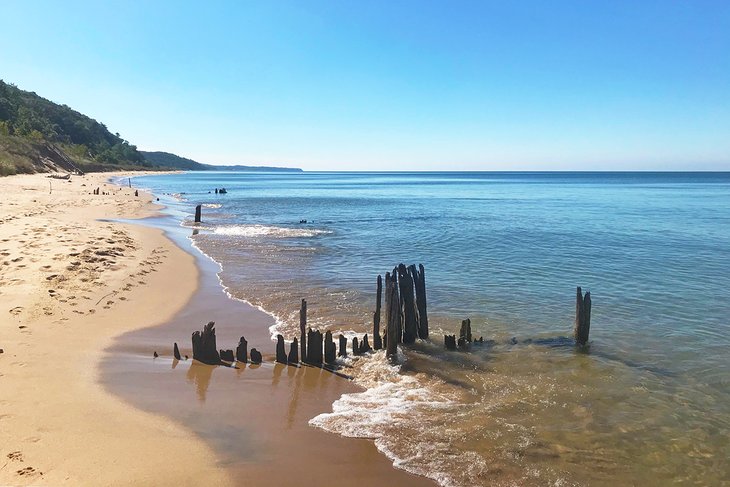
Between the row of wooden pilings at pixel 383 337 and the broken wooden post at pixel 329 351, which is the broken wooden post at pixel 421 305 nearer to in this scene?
the row of wooden pilings at pixel 383 337

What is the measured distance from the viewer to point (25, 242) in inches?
765

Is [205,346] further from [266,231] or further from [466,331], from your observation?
[266,231]

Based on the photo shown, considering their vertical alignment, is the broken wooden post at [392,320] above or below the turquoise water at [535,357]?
above

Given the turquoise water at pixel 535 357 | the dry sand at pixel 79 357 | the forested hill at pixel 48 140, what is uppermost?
the forested hill at pixel 48 140

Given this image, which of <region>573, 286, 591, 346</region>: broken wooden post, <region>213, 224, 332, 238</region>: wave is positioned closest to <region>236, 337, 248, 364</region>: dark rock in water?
<region>573, 286, 591, 346</region>: broken wooden post

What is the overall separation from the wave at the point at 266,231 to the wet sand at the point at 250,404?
20.9 meters

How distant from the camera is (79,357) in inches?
414

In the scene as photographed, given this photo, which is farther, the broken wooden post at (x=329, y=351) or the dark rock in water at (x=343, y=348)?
the dark rock in water at (x=343, y=348)

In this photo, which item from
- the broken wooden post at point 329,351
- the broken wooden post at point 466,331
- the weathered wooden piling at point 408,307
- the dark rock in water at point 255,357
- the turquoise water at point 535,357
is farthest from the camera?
the weathered wooden piling at point 408,307

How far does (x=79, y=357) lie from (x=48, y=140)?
119391 mm

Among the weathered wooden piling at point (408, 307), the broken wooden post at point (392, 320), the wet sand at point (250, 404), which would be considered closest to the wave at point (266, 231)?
the wet sand at point (250, 404)

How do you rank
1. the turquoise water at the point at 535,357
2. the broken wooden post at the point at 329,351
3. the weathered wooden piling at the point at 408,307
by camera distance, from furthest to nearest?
the weathered wooden piling at the point at 408,307 → the broken wooden post at the point at 329,351 → the turquoise water at the point at 535,357

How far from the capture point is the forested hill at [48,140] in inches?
2844

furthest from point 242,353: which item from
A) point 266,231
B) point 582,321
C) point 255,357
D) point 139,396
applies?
point 266,231
